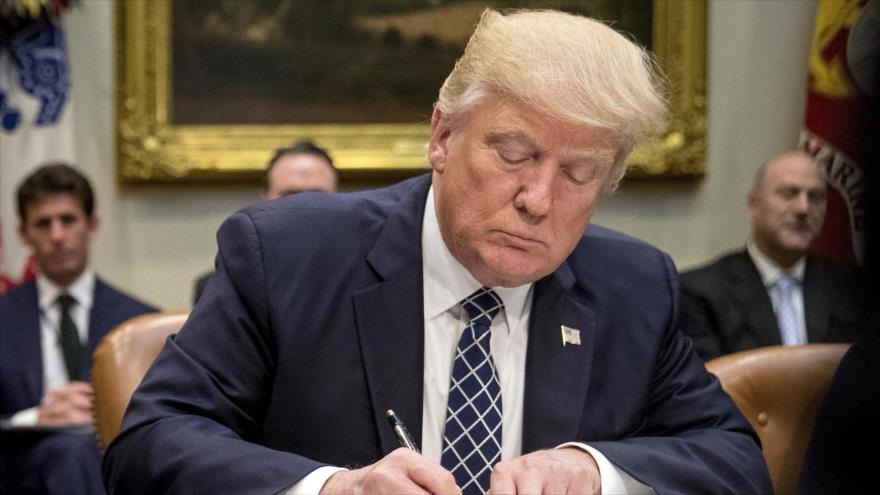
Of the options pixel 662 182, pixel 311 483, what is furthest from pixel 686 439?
pixel 662 182

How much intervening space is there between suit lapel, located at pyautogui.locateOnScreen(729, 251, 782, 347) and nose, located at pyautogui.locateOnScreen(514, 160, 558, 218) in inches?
121

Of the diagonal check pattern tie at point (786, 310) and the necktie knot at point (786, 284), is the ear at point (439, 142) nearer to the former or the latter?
the diagonal check pattern tie at point (786, 310)

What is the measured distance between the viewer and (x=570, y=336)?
7.02 feet

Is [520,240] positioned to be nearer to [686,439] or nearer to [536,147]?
[536,147]

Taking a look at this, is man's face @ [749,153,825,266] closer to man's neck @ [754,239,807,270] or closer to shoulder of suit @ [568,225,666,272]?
man's neck @ [754,239,807,270]

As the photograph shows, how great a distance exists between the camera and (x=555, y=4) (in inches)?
217

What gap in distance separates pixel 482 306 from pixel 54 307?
319 centimetres

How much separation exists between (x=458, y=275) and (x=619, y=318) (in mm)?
341

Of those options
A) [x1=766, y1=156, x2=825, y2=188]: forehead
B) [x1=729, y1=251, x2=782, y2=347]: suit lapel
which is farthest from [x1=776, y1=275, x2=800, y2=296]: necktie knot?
[x1=766, y1=156, x2=825, y2=188]: forehead

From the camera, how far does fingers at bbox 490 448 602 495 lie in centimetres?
168

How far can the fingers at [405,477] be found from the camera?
5.17 feet

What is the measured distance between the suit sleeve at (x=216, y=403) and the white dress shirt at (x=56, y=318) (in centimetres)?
284

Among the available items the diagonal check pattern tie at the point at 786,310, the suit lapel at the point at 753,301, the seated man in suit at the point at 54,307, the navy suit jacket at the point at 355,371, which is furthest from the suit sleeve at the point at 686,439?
the diagonal check pattern tie at the point at 786,310

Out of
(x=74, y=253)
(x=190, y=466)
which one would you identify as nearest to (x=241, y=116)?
(x=74, y=253)
